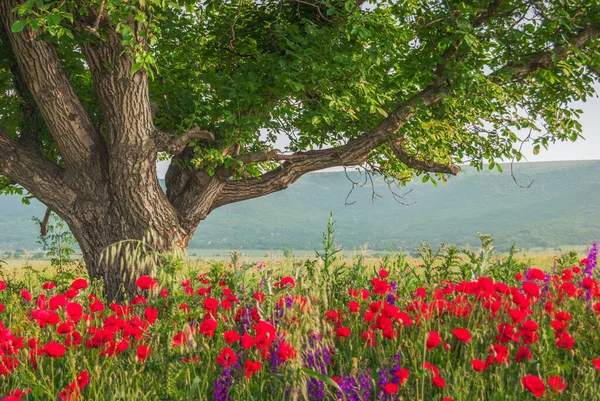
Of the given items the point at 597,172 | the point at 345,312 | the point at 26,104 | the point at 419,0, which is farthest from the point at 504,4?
the point at 597,172

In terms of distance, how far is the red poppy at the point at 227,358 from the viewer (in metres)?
2.63

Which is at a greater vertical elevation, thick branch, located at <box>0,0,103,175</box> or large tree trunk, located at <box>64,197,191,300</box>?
thick branch, located at <box>0,0,103,175</box>

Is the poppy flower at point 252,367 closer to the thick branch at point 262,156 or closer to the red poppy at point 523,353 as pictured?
the red poppy at point 523,353

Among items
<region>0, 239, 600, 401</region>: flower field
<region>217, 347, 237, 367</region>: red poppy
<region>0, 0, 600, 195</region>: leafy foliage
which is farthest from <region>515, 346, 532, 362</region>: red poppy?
<region>0, 0, 600, 195</region>: leafy foliage

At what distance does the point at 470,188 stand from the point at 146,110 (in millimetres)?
153034

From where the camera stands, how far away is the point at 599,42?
27.2 feet

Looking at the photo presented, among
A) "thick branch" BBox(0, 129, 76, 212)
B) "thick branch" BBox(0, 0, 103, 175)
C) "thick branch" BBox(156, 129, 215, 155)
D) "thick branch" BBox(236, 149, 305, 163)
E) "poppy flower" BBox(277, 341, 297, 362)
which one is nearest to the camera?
"poppy flower" BBox(277, 341, 297, 362)

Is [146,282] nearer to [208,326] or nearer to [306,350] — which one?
[208,326]

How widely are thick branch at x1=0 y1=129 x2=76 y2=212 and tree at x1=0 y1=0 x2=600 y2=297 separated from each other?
2cm

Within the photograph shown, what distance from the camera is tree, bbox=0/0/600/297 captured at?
7.01 metres

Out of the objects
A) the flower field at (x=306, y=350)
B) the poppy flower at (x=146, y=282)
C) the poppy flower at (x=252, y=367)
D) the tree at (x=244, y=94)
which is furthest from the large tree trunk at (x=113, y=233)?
the poppy flower at (x=252, y=367)

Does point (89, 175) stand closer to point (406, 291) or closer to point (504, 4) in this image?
point (406, 291)

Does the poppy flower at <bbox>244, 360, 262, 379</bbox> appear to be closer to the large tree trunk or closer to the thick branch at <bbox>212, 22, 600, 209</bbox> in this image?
the large tree trunk

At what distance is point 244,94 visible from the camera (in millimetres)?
7246
